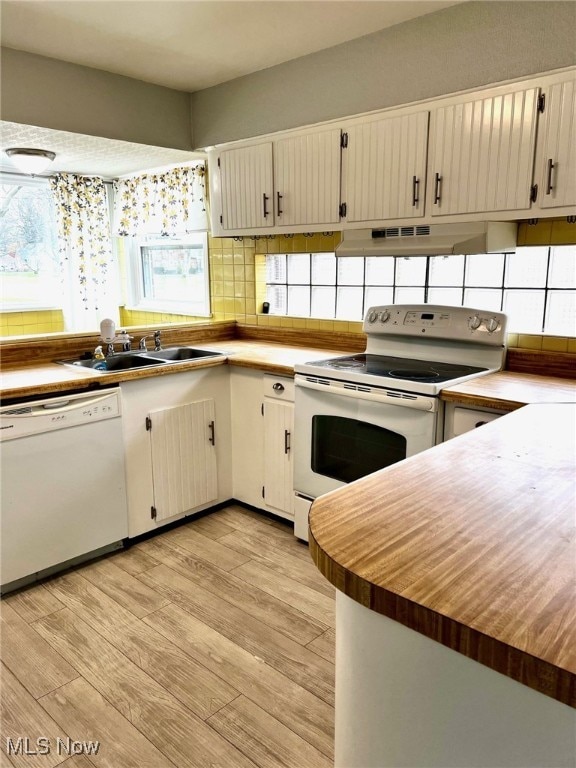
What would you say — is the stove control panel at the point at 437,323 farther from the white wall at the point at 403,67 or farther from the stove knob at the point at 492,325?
the white wall at the point at 403,67

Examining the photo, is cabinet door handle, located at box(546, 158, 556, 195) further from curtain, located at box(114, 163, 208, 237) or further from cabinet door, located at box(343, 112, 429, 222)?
curtain, located at box(114, 163, 208, 237)

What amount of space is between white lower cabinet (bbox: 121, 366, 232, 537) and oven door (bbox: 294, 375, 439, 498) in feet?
1.90

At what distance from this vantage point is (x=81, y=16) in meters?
2.48

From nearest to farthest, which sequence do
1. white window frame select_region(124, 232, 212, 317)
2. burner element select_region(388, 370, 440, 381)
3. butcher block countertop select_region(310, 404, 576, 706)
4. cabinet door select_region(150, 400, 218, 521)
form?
butcher block countertop select_region(310, 404, 576, 706) → burner element select_region(388, 370, 440, 381) → cabinet door select_region(150, 400, 218, 521) → white window frame select_region(124, 232, 212, 317)

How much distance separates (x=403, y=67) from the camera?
2594 mm

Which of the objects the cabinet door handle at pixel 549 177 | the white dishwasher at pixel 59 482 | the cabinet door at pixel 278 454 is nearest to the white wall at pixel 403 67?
the cabinet door handle at pixel 549 177

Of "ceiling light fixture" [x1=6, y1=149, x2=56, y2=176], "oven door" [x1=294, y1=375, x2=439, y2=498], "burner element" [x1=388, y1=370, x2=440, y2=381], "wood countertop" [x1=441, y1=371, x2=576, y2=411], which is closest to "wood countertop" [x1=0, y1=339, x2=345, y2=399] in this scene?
"oven door" [x1=294, y1=375, x2=439, y2=498]

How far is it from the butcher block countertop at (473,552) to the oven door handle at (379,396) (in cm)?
85

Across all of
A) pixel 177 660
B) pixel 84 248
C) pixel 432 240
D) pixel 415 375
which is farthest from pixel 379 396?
pixel 84 248

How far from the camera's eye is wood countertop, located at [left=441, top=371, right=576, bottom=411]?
2.05 meters

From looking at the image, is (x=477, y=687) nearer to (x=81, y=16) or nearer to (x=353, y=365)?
(x=353, y=365)

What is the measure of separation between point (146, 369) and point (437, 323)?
56.7 inches

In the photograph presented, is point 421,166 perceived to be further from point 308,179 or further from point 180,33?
point 180,33

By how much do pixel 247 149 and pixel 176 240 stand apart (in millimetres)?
1442
